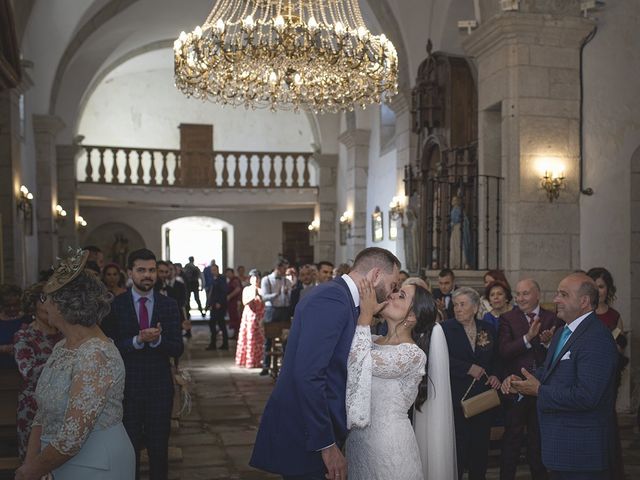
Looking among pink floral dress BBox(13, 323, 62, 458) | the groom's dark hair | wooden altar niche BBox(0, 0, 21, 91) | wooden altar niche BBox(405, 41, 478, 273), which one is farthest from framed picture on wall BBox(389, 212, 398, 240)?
the groom's dark hair

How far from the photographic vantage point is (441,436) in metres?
4.25

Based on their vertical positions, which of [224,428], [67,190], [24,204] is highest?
[67,190]

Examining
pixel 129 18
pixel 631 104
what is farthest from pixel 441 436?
pixel 129 18

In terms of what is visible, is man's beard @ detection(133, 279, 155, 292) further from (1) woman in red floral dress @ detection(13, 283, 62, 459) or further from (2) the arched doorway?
(2) the arched doorway

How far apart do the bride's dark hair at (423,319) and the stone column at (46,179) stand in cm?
1329

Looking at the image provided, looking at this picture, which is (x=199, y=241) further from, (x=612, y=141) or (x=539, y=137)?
(x=612, y=141)

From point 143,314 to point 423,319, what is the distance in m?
1.70

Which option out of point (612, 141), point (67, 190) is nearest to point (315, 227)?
point (67, 190)

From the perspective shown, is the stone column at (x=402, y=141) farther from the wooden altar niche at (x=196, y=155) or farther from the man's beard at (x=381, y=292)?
the man's beard at (x=381, y=292)

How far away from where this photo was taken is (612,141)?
862 centimetres

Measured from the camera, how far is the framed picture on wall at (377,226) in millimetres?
16547

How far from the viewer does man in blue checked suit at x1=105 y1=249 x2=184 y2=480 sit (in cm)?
455

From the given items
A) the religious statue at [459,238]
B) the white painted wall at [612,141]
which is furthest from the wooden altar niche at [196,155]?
the white painted wall at [612,141]

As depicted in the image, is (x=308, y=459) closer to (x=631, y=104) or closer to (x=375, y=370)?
(x=375, y=370)
